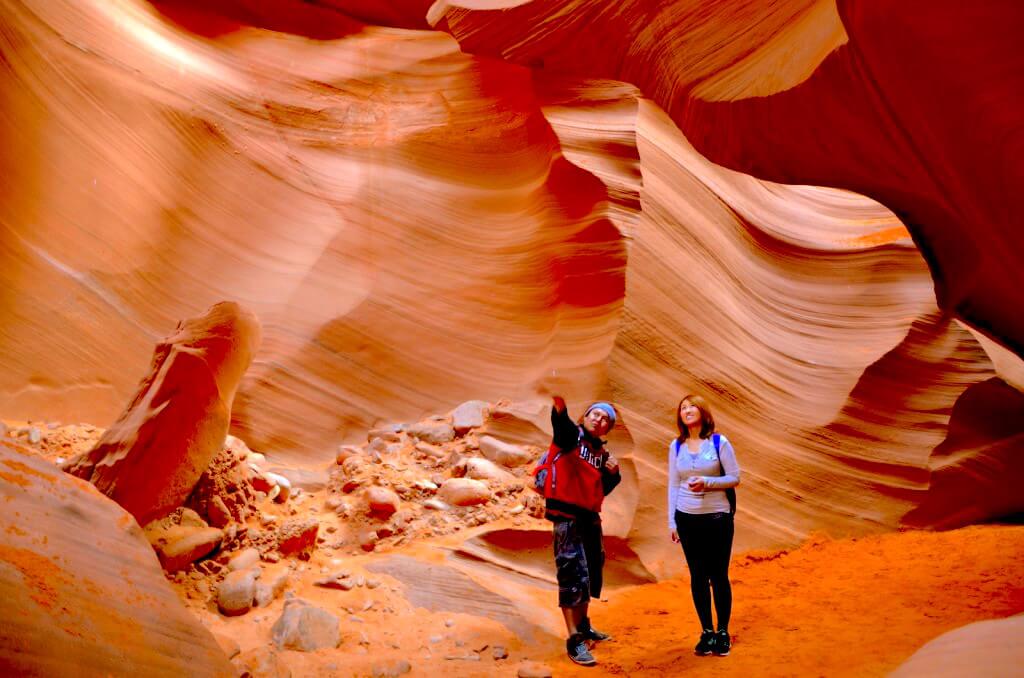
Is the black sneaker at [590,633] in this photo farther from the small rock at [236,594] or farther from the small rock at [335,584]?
the small rock at [236,594]

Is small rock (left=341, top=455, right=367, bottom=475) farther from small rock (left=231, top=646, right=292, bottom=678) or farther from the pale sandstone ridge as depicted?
the pale sandstone ridge

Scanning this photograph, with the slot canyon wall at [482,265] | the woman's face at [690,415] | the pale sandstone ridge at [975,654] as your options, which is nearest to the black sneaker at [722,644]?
the woman's face at [690,415]

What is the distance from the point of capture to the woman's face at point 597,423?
4.29 m

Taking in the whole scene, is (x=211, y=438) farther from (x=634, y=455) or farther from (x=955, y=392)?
(x=955, y=392)

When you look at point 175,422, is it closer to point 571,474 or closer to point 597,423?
point 571,474

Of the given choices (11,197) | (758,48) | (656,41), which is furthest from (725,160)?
(11,197)

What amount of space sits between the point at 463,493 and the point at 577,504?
157cm

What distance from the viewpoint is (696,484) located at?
3.92 metres

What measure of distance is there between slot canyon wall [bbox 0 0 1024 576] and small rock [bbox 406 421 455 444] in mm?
306

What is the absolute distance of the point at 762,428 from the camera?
6410mm

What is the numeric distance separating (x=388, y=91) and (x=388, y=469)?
4.14 metres

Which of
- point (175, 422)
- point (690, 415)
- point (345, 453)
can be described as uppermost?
point (690, 415)

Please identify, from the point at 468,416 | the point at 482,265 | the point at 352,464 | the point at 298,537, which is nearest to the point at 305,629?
the point at 298,537

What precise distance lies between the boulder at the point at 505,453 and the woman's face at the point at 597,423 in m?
1.75
